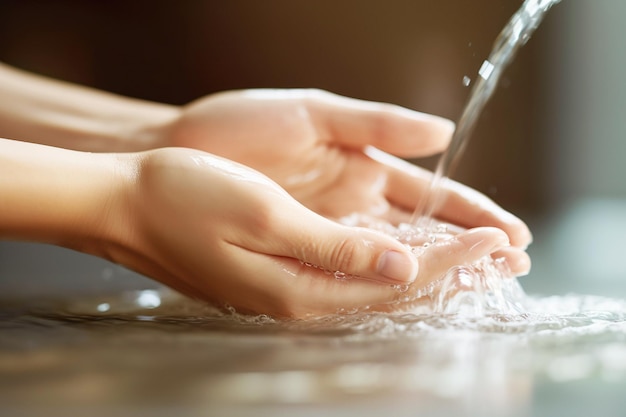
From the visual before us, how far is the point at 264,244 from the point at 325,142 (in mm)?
406

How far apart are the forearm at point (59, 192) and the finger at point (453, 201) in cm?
41

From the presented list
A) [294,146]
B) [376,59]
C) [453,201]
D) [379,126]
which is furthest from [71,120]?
[376,59]

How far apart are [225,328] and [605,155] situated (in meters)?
2.35

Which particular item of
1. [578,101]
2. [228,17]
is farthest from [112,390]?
[578,101]

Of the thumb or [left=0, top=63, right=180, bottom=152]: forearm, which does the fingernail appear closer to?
the thumb

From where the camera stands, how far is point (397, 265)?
609 millimetres

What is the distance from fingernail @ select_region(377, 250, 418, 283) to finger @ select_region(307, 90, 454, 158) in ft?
1.25

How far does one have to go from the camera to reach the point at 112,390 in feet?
1.40

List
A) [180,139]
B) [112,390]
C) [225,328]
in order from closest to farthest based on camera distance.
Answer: [112,390], [225,328], [180,139]

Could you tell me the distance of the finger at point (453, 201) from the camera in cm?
85

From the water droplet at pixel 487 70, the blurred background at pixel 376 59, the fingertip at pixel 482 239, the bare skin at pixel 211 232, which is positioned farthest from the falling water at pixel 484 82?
the blurred background at pixel 376 59

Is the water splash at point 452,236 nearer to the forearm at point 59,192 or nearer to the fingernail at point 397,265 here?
the fingernail at point 397,265

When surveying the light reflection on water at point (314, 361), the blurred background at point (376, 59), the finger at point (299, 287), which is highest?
the blurred background at point (376, 59)

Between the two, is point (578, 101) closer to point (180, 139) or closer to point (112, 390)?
point (180, 139)
